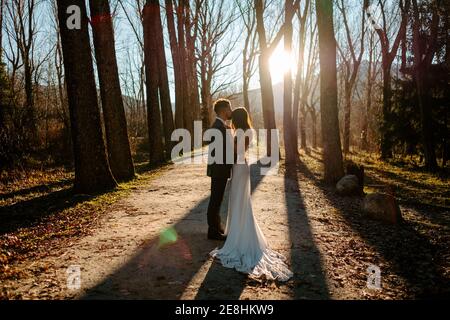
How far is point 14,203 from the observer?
358 inches

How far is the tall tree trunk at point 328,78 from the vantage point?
1129 centimetres

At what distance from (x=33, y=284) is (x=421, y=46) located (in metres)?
20.6

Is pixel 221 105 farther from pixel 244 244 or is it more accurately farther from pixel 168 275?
pixel 168 275

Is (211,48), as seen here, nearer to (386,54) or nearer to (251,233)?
(386,54)

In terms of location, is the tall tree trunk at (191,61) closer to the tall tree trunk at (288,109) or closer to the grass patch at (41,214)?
the tall tree trunk at (288,109)

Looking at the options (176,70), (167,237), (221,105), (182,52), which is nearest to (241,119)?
(221,105)

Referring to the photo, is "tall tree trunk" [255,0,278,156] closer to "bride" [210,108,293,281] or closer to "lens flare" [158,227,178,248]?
"lens flare" [158,227,178,248]

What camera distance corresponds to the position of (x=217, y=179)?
5.98 meters

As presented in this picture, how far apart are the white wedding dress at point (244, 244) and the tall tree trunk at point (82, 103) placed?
18.0 ft

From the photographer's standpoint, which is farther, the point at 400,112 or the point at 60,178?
the point at 400,112

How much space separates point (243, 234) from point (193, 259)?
0.84 meters

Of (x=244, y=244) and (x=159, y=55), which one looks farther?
(x=159, y=55)
